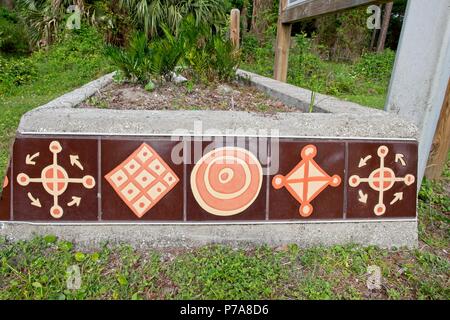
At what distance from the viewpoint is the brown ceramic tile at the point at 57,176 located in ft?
6.10

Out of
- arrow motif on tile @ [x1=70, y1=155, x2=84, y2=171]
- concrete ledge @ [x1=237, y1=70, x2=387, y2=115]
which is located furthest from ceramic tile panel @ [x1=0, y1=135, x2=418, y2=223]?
concrete ledge @ [x1=237, y1=70, x2=387, y2=115]

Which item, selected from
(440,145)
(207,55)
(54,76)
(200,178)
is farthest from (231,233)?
(54,76)

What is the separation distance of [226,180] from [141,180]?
422 millimetres

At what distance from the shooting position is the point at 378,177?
2018 mm

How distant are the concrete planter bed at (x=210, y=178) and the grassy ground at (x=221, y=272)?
76 mm

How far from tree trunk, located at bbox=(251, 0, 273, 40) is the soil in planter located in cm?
843

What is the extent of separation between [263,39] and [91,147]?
9.68 m

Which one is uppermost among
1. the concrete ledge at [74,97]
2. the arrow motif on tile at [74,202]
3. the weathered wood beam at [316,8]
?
the weathered wood beam at [316,8]

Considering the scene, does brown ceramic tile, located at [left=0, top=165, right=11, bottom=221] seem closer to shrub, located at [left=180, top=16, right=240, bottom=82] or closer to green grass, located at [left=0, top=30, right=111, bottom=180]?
shrub, located at [left=180, top=16, right=240, bottom=82]

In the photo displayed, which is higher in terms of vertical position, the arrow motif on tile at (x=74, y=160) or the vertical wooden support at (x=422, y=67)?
the vertical wooden support at (x=422, y=67)

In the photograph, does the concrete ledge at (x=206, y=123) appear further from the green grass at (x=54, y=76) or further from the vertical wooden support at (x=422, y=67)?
the green grass at (x=54, y=76)

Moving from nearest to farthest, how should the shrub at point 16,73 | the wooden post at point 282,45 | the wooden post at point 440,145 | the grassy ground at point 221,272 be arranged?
1. the grassy ground at point 221,272
2. the wooden post at point 440,145
3. the wooden post at point 282,45
4. the shrub at point 16,73

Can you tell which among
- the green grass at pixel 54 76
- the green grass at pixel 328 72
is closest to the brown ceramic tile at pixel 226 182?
the green grass at pixel 54 76
